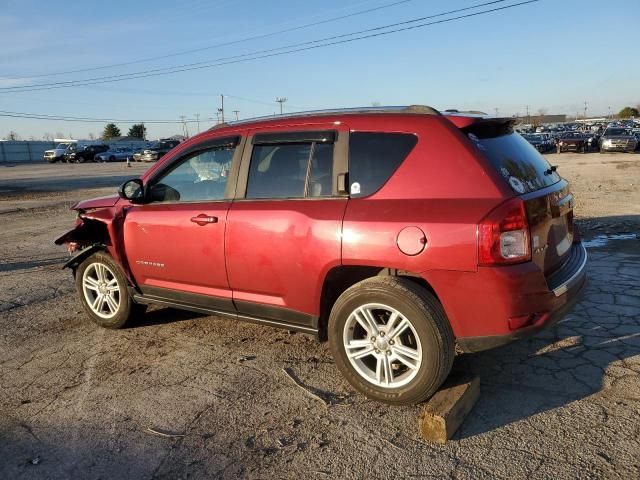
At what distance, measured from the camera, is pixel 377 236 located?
329 centimetres

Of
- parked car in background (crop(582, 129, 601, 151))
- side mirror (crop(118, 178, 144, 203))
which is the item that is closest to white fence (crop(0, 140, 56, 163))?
parked car in background (crop(582, 129, 601, 151))

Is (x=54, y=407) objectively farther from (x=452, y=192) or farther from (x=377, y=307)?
(x=452, y=192)

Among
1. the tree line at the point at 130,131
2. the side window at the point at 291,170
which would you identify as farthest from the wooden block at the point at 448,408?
the tree line at the point at 130,131

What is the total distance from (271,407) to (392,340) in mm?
900

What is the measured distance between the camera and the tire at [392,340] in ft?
10.4

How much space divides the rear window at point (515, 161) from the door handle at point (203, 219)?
1982 millimetres

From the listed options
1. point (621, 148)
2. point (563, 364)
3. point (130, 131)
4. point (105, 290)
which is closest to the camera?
point (563, 364)

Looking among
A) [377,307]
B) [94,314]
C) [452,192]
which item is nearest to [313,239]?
[377,307]

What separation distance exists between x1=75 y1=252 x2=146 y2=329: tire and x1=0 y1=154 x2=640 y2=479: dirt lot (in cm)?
14

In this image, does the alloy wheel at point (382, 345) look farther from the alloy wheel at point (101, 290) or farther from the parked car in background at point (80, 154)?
the parked car in background at point (80, 154)

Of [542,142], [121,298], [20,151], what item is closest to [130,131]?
[20,151]

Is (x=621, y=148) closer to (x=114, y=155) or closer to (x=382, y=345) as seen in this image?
(x=382, y=345)

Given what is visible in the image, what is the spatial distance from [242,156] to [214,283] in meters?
1.02

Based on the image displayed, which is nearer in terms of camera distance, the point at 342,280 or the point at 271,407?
the point at 271,407
